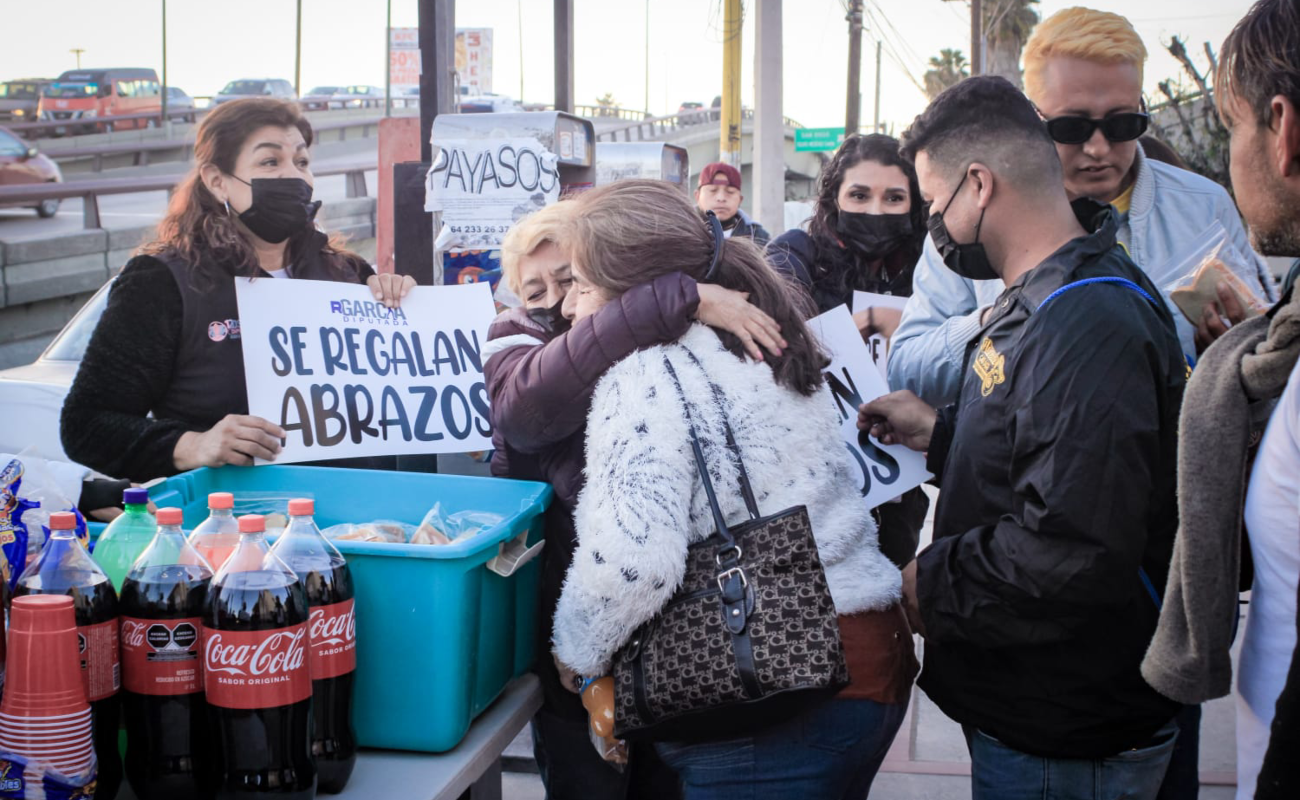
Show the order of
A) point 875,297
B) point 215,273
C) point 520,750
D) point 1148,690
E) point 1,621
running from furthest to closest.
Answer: point 520,750 < point 875,297 < point 215,273 < point 1148,690 < point 1,621

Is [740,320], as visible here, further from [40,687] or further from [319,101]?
[319,101]

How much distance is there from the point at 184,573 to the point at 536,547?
741 millimetres

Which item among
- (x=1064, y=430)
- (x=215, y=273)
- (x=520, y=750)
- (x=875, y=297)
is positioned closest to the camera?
(x=1064, y=430)

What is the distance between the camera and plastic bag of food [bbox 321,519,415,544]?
2123 mm

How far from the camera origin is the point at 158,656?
66.0 inches

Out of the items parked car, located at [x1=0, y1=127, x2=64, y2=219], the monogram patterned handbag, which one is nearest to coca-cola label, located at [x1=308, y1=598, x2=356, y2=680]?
the monogram patterned handbag

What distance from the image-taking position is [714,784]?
2.04m

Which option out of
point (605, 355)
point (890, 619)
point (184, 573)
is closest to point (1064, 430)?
point (890, 619)

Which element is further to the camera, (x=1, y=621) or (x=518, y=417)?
(x=518, y=417)

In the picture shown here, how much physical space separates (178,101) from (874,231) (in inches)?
1858

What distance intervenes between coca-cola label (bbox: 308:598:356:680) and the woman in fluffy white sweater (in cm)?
42

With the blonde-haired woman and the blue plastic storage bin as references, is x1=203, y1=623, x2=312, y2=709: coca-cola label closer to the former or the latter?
the blue plastic storage bin

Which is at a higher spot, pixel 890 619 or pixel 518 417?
pixel 518 417

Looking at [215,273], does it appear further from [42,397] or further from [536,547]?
[42,397]
